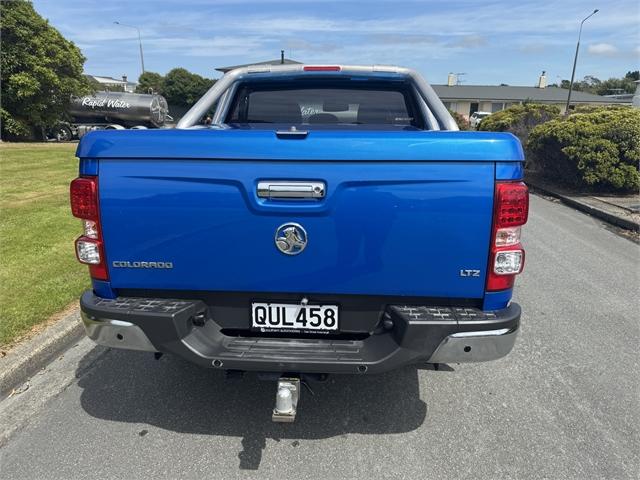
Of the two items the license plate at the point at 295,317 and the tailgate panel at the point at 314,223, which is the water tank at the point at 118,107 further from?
the license plate at the point at 295,317

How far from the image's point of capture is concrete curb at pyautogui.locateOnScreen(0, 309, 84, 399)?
3.11 m

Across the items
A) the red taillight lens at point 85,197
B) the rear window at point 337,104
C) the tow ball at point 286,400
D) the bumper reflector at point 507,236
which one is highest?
the rear window at point 337,104

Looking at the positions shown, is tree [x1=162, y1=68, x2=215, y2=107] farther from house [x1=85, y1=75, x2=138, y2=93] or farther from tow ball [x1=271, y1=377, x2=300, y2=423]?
tow ball [x1=271, y1=377, x2=300, y2=423]

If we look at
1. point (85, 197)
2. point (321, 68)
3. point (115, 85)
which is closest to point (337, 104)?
point (321, 68)

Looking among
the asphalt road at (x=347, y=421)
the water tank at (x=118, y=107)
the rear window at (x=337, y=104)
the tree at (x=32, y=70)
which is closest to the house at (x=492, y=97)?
the water tank at (x=118, y=107)

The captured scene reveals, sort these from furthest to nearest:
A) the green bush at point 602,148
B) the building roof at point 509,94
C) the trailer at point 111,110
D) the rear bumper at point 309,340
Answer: the building roof at point 509,94 → the trailer at point 111,110 → the green bush at point 602,148 → the rear bumper at point 309,340

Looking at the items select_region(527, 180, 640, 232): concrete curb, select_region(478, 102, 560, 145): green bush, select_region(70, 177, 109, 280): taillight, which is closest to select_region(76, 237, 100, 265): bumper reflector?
select_region(70, 177, 109, 280): taillight

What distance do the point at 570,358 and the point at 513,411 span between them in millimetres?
1007

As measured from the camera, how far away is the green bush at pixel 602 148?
10406 mm

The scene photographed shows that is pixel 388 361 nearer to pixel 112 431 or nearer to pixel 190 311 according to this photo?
pixel 190 311

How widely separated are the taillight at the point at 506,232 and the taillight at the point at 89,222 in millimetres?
1896

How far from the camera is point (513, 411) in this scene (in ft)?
9.85

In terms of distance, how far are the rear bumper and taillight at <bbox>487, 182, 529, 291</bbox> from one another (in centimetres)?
20

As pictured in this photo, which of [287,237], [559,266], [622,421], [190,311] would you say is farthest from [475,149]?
[559,266]
